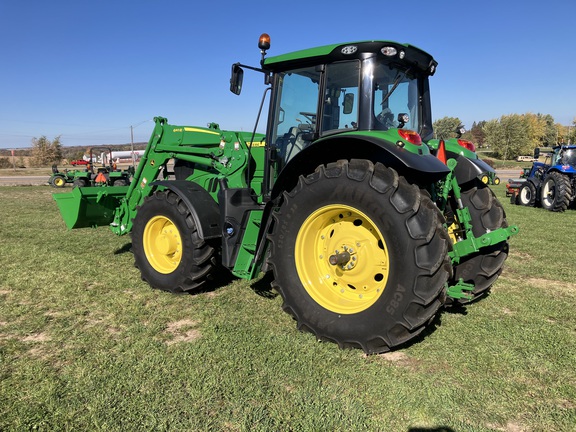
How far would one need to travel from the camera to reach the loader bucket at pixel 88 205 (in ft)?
20.0

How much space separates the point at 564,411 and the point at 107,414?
9.61ft

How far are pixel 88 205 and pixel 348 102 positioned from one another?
14.1 feet

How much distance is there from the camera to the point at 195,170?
5844 millimetres

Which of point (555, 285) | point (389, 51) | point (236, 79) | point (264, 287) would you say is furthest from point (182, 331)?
point (555, 285)

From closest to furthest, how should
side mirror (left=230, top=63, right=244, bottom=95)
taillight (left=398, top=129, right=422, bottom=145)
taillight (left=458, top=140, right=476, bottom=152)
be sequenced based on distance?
taillight (left=398, top=129, right=422, bottom=145) < side mirror (left=230, top=63, right=244, bottom=95) < taillight (left=458, top=140, right=476, bottom=152)

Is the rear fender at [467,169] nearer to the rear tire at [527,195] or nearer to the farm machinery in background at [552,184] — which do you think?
the farm machinery in background at [552,184]

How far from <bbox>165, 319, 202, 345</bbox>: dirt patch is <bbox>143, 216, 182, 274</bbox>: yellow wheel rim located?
1.13 metres

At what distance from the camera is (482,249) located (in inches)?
166

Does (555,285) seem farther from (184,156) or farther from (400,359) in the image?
(184,156)

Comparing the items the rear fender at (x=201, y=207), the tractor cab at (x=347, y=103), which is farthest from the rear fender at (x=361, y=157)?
the rear fender at (x=201, y=207)

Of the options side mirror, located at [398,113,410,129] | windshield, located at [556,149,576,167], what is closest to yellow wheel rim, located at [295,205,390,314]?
side mirror, located at [398,113,410,129]

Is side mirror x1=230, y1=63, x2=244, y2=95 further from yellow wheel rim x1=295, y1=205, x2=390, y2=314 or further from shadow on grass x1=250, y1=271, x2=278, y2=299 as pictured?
shadow on grass x1=250, y1=271, x2=278, y2=299

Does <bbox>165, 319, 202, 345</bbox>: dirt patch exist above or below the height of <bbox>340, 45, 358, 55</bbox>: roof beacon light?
below

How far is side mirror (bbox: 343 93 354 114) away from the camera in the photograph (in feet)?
12.8
